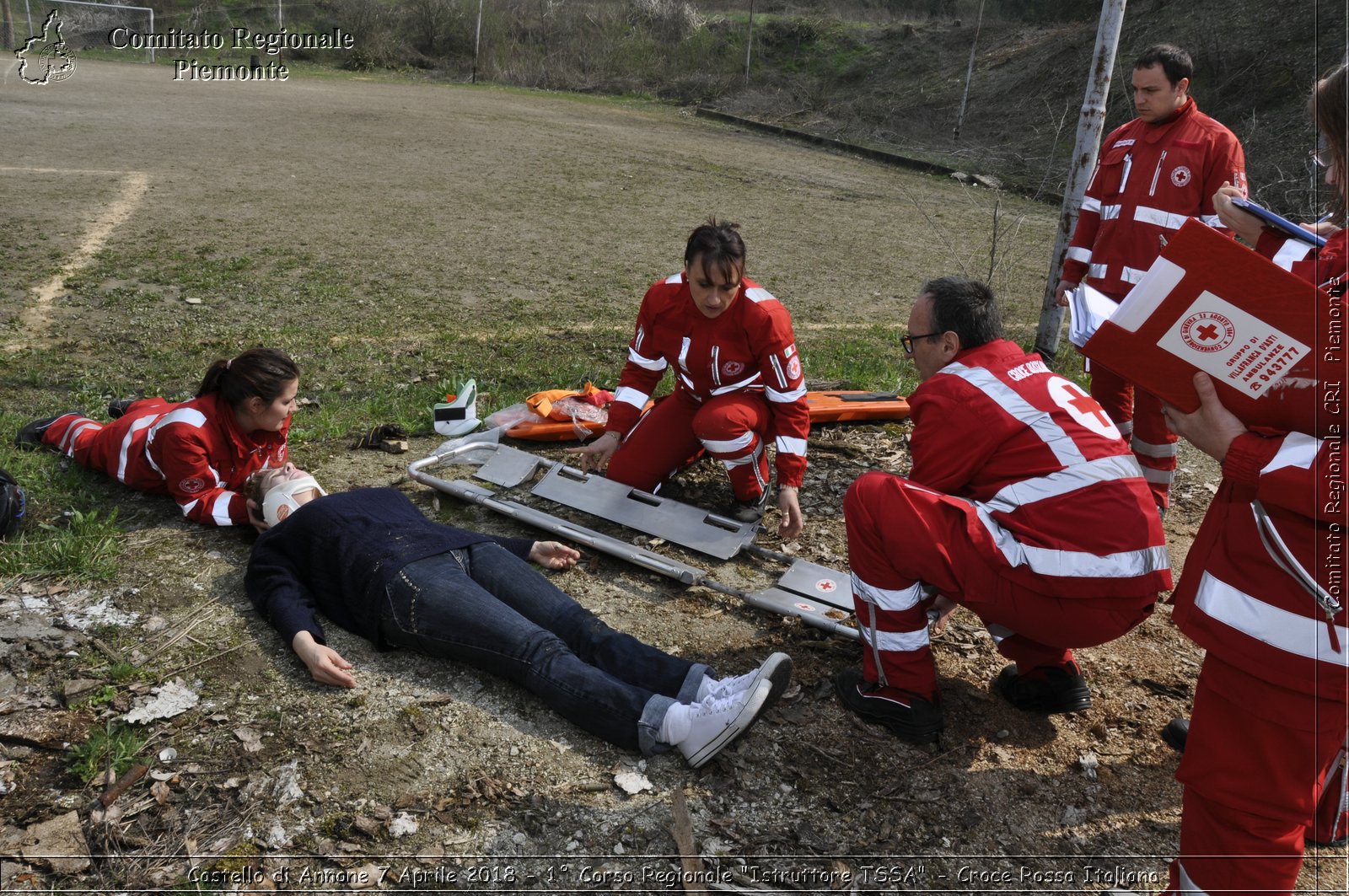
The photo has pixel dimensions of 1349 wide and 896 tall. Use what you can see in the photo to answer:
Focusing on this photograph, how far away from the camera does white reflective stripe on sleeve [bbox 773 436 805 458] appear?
4.55m

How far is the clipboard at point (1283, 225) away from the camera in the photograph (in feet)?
7.93

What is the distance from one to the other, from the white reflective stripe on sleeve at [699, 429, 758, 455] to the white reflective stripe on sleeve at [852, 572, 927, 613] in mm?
1646

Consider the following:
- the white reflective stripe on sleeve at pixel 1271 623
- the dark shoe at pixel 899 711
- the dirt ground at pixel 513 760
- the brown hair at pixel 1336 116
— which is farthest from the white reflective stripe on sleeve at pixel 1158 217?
the white reflective stripe on sleeve at pixel 1271 623

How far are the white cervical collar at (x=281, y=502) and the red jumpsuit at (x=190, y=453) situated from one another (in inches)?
13.6

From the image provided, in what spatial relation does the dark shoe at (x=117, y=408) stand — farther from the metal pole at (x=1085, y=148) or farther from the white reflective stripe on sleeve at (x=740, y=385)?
the metal pole at (x=1085, y=148)

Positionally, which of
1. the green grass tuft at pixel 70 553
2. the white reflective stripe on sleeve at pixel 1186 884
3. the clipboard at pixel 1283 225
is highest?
the clipboard at pixel 1283 225

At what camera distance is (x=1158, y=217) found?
5156 mm

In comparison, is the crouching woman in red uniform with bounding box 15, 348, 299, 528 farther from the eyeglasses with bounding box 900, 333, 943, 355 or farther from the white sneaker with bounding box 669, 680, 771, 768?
the eyeglasses with bounding box 900, 333, 943, 355

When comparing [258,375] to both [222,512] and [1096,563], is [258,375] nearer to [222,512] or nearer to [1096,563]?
[222,512]

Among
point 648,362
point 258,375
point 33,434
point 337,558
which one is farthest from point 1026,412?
point 33,434

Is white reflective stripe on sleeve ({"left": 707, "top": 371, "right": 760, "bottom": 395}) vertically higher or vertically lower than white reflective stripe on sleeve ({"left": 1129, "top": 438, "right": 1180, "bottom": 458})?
higher

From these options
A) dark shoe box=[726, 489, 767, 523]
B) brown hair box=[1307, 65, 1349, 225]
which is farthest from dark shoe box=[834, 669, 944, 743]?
brown hair box=[1307, 65, 1349, 225]

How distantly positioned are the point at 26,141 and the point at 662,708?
586 inches

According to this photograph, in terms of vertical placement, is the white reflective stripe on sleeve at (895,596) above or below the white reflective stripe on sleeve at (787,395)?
below
